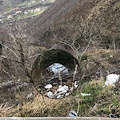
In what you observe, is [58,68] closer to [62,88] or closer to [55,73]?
[55,73]

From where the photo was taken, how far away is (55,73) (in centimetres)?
225

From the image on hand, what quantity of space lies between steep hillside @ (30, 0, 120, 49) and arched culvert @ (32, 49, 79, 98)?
9492 mm

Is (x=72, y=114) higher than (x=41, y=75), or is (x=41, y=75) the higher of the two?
(x=41, y=75)

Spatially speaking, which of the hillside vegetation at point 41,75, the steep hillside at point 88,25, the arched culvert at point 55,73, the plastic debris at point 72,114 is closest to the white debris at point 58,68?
the arched culvert at point 55,73

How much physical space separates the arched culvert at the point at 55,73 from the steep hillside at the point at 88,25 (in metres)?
9.49

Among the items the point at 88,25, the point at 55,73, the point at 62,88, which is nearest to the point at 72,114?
the point at 62,88

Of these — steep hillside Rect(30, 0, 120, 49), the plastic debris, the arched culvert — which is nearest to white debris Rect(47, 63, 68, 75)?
the arched culvert

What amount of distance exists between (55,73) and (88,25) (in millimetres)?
17550

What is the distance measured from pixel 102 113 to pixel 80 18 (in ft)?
72.6

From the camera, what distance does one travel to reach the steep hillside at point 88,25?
14.6 metres

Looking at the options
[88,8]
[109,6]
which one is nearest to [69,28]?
[88,8]

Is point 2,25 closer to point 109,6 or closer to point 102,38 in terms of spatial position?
point 102,38

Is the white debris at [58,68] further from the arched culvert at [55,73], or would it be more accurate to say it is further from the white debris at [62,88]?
the white debris at [62,88]

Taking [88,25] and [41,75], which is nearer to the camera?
[41,75]
